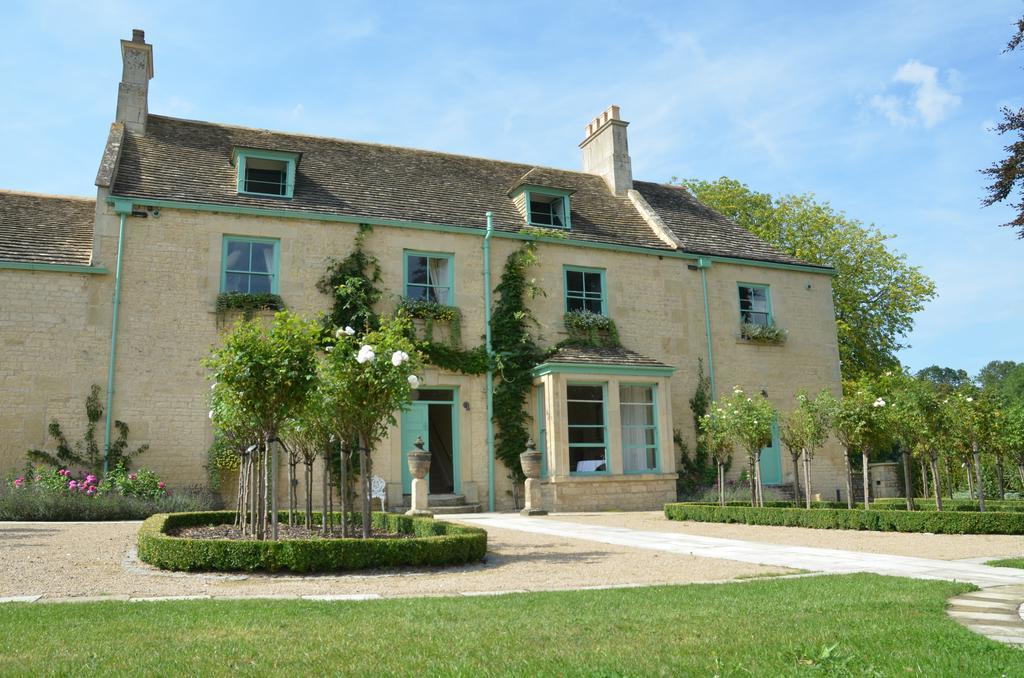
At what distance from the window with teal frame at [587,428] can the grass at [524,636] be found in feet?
39.2

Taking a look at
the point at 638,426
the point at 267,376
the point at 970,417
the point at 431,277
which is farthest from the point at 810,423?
the point at 267,376

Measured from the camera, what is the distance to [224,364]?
943 cm

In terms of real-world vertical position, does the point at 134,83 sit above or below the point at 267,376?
above

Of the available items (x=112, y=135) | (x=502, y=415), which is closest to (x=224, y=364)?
(x=502, y=415)

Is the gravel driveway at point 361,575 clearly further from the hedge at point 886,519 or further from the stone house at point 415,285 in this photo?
the stone house at point 415,285

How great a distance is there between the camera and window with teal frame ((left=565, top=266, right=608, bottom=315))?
20.0m

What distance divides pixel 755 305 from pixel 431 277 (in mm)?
9287

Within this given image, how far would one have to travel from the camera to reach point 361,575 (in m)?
8.19

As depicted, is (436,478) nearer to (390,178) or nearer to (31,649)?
(390,178)

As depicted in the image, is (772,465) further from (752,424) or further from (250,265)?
(250,265)

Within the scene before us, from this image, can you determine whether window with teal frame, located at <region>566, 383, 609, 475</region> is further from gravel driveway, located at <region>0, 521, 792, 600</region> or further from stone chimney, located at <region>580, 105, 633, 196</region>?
gravel driveway, located at <region>0, 521, 792, 600</region>

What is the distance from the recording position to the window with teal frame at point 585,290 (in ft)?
65.7

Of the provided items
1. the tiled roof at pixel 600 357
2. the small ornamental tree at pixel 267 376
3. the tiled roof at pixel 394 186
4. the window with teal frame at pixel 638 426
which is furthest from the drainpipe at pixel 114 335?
the window with teal frame at pixel 638 426

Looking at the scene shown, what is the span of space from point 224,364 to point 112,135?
11267mm
